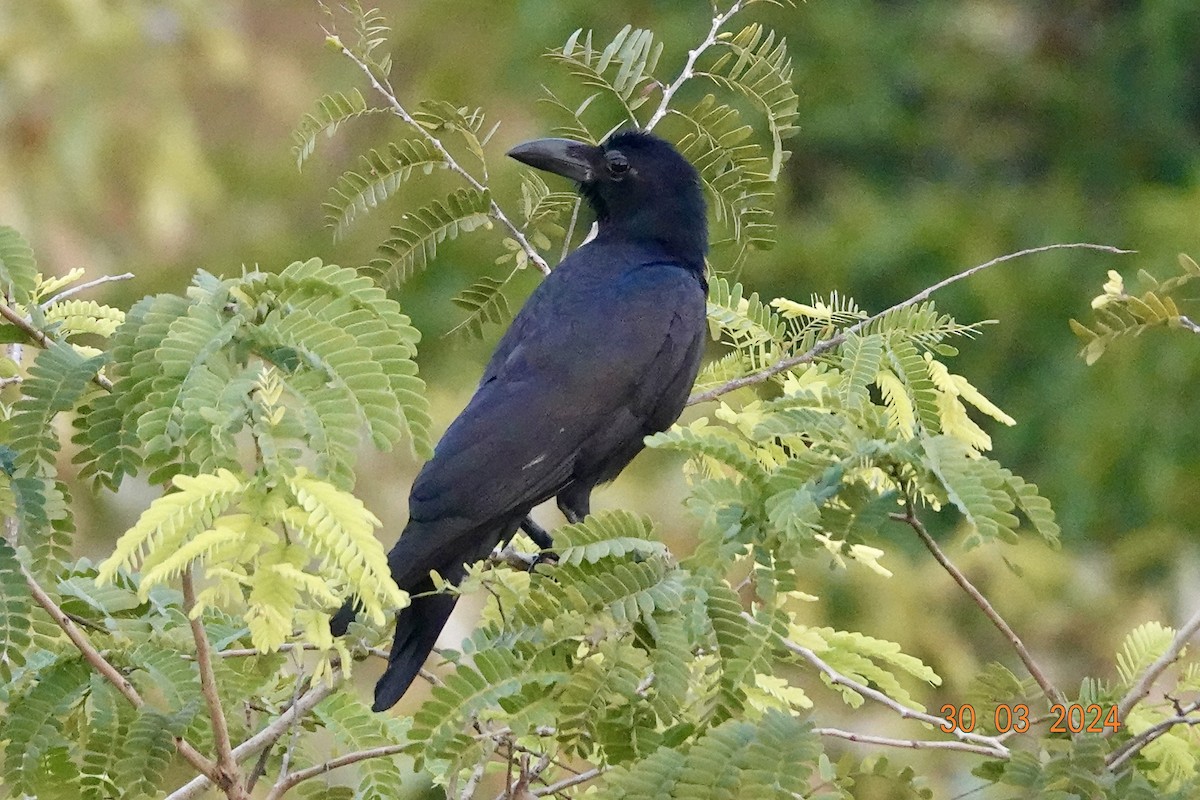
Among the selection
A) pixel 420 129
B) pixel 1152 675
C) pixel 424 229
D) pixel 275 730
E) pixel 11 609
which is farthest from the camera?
pixel 424 229

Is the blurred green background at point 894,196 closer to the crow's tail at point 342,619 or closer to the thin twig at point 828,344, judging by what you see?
the thin twig at point 828,344

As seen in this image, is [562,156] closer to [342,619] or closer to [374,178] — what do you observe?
[374,178]

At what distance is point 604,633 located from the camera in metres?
→ 2.23

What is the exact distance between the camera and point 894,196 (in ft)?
30.0

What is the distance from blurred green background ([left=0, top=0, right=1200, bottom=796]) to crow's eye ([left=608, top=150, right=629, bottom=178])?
108 inches

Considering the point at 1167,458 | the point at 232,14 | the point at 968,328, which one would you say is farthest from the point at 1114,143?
the point at 968,328

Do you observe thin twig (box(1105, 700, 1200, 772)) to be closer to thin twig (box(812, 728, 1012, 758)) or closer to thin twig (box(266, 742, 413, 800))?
thin twig (box(812, 728, 1012, 758))

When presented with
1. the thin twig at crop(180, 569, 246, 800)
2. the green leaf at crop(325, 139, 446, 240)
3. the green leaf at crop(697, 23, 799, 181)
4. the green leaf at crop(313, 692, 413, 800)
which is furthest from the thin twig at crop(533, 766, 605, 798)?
the green leaf at crop(697, 23, 799, 181)

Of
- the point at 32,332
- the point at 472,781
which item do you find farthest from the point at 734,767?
the point at 32,332

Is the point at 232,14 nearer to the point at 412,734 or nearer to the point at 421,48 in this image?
the point at 421,48

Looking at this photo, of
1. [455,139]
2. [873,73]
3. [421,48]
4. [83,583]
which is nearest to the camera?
[83,583]

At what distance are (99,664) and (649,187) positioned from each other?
2.41m

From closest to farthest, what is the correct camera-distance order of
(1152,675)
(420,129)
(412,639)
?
(1152,675), (412,639), (420,129)

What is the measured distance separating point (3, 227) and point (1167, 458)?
651 centimetres
